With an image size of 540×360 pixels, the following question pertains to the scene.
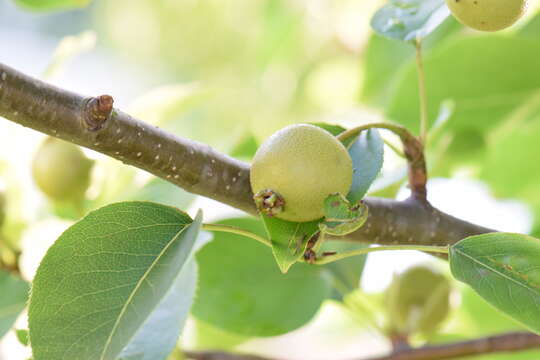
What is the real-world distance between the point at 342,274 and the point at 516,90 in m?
0.48

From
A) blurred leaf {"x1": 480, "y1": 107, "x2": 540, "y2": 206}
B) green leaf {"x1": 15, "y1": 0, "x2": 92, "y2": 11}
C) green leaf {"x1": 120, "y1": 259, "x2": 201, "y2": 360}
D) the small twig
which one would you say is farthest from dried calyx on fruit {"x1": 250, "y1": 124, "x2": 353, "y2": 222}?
blurred leaf {"x1": 480, "y1": 107, "x2": 540, "y2": 206}

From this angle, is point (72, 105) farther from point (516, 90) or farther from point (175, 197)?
point (516, 90)

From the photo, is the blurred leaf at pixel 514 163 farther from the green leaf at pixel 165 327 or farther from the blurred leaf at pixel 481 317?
the green leaf at pixel 165 327

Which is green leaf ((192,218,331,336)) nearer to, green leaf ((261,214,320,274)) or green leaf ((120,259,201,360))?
green leaf ((120,259,201,360))

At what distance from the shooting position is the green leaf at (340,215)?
71 cm

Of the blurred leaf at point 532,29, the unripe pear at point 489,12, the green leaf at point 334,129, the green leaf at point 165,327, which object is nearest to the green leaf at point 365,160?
the green leaf at point 334,129

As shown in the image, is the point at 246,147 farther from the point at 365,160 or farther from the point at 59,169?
the point at 365,160

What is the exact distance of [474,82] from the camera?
1.45 metres

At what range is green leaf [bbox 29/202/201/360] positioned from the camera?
2.35 ft

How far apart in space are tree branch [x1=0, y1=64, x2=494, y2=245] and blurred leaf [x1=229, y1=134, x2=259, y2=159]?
540 millimetres

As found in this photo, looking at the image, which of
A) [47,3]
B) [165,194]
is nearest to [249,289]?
[165,194]

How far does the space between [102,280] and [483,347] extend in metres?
0.69

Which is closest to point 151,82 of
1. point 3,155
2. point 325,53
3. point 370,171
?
point 325,53

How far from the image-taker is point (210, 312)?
50.5 inches
